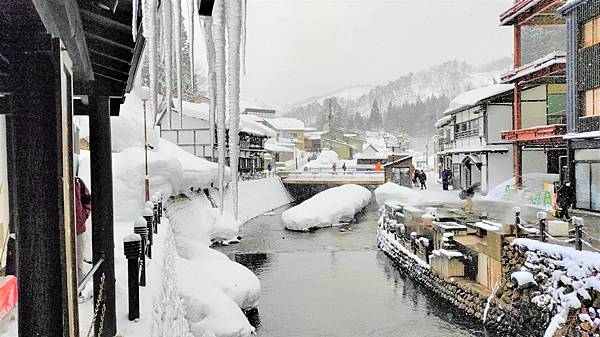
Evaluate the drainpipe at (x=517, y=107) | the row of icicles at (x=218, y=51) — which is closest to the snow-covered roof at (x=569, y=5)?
the drainpipe at (x=517, y=107)

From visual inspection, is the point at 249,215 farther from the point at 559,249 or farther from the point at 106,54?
the point at 106,54

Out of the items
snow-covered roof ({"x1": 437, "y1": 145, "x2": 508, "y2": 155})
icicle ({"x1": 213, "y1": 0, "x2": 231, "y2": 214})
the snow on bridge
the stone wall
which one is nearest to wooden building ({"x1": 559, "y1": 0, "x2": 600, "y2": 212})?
the stone wall

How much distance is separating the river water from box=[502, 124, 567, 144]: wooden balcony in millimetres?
8990

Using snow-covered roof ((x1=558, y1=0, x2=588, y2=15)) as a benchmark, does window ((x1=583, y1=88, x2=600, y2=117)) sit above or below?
below

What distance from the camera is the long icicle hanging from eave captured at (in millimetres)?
2270

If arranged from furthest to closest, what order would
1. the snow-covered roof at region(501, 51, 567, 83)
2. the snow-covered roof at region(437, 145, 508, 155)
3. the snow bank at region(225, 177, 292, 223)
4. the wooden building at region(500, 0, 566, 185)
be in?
1. the snow bank at region(225, 177, 292, 223)
2. the snow-covered roof at region(437, 145, 508, 155)
3. the wooden building at region(500, 0, 566, 185)
4. the snow-covered roof at region(501, 51, 567, 83)

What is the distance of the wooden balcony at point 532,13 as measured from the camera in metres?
22.7

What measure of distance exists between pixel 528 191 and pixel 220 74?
86.1 ft

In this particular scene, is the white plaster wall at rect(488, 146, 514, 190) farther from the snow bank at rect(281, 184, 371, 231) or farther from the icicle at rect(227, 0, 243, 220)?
the icicle at rect(227, 0, 243, 220)

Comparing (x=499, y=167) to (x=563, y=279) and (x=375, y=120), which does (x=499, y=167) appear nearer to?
(x=563, y=279)

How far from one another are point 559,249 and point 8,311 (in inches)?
399


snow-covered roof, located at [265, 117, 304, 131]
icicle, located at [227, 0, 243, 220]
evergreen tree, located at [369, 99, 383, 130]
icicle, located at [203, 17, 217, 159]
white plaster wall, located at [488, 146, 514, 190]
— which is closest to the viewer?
icicle, located at [227, 0, 243, 220]

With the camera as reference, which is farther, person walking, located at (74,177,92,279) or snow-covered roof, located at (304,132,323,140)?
snow-covered roof, located at (304,132,323,140)

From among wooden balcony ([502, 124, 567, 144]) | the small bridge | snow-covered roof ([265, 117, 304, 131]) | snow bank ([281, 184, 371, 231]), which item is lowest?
A: snow bank ([281, 184, 371, 231])
